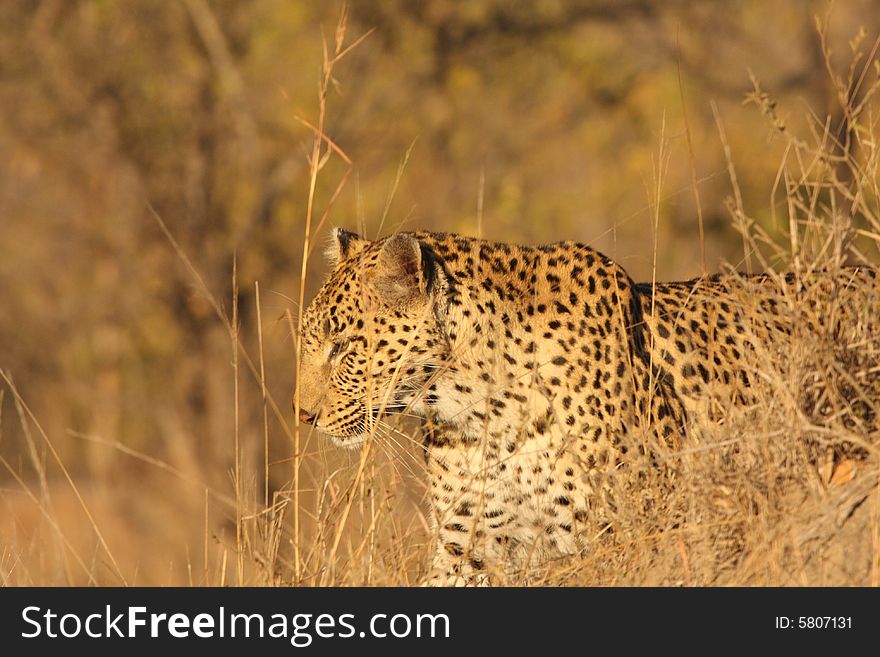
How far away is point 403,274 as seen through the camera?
5383 millimetres

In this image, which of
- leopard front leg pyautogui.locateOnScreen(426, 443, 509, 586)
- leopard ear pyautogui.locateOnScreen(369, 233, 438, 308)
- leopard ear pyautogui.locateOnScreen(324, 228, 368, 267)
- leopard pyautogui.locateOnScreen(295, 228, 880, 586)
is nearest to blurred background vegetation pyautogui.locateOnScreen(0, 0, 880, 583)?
leopard ear pyautogui.locateOnScreen(324, 228, 368, 267)

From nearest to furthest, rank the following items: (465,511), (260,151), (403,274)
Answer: (403,274) < (465,511) < (260,151)

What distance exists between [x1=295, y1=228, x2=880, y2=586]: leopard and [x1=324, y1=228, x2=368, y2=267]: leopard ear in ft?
0.65

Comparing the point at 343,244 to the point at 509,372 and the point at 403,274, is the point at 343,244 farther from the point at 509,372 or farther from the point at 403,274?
the point at 509,372

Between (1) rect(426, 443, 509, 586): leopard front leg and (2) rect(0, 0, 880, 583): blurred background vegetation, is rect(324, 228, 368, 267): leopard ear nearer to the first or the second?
(1) rect(426, 443, 509, 586): leopard front leg

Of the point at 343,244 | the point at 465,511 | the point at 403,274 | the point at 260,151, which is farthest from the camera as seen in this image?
the point at 260,151

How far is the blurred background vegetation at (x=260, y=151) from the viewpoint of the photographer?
14.1m

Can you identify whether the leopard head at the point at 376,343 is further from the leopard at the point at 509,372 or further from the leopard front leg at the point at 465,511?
the leopard front leg at the point at 465,511

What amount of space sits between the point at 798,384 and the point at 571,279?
1155 millimetres

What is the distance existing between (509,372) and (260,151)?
9507 millimetres

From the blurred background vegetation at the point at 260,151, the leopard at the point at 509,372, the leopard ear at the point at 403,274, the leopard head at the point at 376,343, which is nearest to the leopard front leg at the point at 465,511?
the leopard at the point at 509,372

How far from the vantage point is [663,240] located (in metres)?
14.7

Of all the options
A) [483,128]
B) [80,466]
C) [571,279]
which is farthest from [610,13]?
[571,279]

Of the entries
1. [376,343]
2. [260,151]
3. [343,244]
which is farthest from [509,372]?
[260,151]
